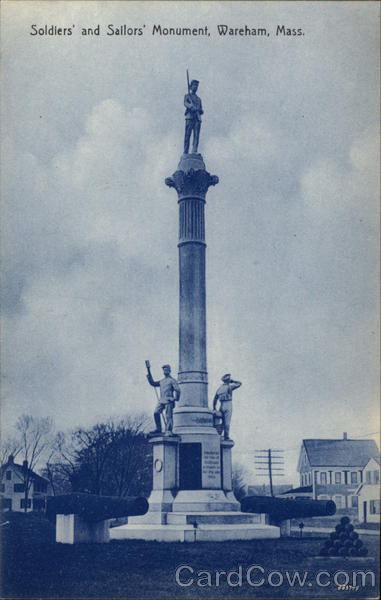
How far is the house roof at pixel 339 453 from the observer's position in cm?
4044

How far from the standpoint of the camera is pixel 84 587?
498 inches

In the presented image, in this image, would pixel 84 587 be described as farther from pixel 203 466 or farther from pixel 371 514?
pixel 371 514

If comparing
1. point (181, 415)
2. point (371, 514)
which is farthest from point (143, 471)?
point (181, 415)

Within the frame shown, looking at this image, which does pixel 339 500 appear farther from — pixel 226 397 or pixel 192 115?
pixel 192 115

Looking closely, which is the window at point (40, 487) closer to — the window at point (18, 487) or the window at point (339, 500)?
the window at point (18, 487)

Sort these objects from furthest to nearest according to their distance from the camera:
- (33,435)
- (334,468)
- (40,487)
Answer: (40,487) → (334,468) → (33,435)

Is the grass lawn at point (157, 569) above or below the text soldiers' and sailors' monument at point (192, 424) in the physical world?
below

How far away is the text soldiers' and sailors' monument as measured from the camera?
2027 centimetres

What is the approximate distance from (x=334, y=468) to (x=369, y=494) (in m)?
5.68

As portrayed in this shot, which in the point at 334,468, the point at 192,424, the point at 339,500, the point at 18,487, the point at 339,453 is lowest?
the point at 339,500

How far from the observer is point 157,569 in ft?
46.3

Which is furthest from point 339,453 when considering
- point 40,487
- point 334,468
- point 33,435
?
point 33,435

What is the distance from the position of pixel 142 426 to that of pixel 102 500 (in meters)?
25.3

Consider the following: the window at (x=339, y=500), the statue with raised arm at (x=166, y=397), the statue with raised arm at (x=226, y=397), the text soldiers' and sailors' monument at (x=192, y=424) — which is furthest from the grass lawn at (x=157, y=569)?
the window at (x=339, y=500)
